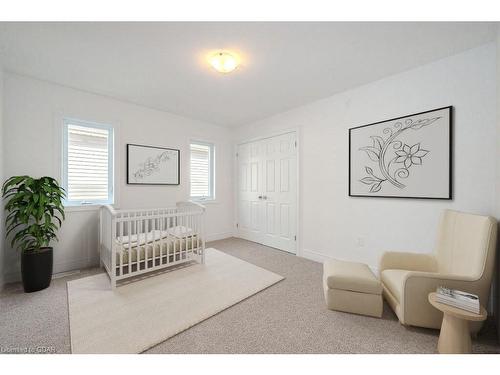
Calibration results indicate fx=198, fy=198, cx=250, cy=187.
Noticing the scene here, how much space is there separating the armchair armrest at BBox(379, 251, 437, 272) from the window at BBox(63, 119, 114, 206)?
3587mm

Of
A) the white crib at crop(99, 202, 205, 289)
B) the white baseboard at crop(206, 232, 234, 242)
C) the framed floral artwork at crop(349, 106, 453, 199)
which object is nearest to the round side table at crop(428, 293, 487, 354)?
the framed floral artwork at crop(349, 106, 453, 199)

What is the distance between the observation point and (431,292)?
1.41m

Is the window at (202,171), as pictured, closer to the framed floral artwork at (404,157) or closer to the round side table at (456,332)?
the framed floral artwork at (404,157)

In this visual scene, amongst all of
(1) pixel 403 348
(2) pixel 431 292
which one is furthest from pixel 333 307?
(2) pixel 431 292

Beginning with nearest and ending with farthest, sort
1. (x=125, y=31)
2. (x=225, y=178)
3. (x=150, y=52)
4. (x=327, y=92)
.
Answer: (x=125, y=31) → (x=150, y=52) → (x=327, y=92) → (x=225, y=178)

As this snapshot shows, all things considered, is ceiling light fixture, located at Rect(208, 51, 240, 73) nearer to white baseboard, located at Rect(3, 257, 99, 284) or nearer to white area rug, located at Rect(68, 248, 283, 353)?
white area rug, located at Rect(68, 248, 283, 353)

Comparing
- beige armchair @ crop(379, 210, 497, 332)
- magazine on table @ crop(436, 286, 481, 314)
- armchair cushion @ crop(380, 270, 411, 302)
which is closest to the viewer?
magazine on table @ crop(436, 286, 481, 314)

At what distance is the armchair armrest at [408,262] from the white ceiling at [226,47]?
1.92 metres

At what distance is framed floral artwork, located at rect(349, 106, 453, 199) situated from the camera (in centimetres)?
195

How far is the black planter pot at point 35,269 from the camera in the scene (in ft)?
6.61

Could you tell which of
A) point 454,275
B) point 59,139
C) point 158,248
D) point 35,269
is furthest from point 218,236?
point 454,275

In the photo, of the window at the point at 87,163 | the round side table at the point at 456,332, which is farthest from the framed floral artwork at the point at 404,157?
the window at the point at 87,163
